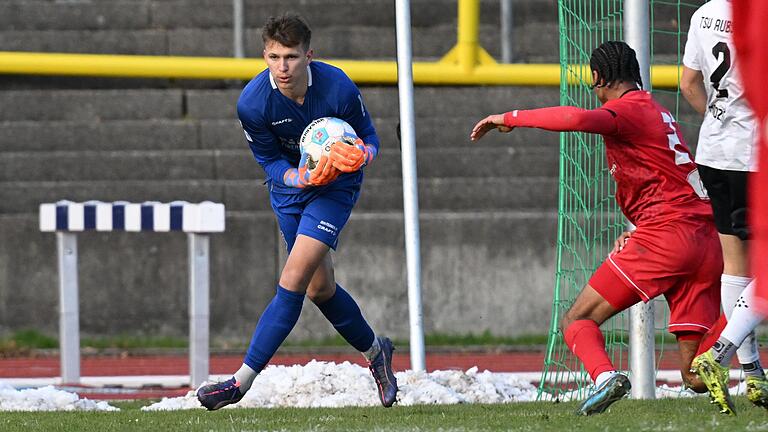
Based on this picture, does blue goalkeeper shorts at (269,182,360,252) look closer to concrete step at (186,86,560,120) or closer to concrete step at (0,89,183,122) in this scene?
concrete step at (186,86,560,120)

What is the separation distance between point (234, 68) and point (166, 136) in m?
0.91

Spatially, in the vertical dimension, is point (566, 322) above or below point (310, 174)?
below

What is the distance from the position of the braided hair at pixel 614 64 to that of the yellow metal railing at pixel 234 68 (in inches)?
278

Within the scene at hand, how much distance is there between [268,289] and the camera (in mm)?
12680

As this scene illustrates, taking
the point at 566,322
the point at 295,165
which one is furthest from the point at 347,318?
the point at 566,322

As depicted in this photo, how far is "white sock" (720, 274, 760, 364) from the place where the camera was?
6.79 metres

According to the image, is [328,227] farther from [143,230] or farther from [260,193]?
[260,193]

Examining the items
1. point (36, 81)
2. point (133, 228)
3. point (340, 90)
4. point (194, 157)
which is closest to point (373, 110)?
point (194, 157)

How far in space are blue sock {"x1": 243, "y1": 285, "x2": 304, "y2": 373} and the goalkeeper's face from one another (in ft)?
3.34

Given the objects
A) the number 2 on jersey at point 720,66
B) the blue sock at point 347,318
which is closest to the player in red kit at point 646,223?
the number 2 on jersey at point 720,66

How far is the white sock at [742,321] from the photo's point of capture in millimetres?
6289

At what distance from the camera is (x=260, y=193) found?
13.2m

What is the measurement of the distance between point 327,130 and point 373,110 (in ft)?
23.5

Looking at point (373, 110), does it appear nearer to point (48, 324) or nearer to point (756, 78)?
point (48, 324)
